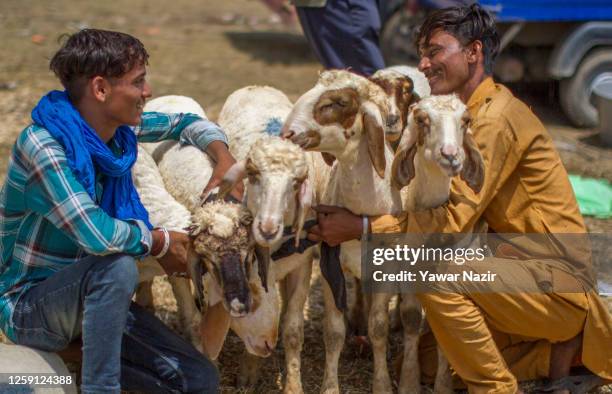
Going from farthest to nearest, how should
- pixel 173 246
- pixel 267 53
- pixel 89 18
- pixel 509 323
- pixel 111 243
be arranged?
pixel 89 18 < pixel 267 53 < pixel 509 323 < pixel 173 246 < pixel 111 243

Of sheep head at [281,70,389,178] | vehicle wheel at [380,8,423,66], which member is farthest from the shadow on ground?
sheep head at [281,70,389,178]

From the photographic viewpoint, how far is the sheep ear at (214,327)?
14.0ft

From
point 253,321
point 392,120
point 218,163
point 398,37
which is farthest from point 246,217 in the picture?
point 398,37

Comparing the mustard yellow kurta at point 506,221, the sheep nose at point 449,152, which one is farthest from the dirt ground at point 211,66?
the sheep nose at point 449,152

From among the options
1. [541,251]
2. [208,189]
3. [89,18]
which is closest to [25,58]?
[89,18]

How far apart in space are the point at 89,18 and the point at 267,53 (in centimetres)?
304

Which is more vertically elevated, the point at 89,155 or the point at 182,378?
the point at 89,155

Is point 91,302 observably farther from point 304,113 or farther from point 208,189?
point 304,113

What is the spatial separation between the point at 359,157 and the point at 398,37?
6.03 m

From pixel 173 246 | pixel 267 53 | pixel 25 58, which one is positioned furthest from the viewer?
pixel 267 53

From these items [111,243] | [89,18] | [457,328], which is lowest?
[457,328]

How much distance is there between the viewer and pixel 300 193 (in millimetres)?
4027

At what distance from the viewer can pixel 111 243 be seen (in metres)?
3.79
